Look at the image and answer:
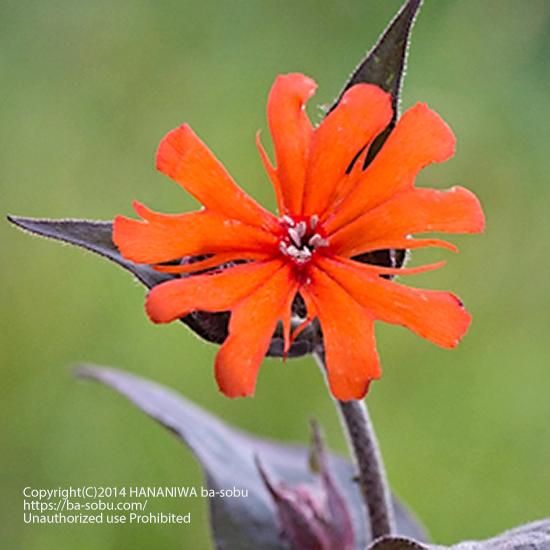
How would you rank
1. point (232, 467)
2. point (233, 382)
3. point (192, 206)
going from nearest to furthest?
point (233, 382) < point (232, 467) < point (192, 206)

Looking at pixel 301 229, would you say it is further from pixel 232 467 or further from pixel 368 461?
pixel 232 467

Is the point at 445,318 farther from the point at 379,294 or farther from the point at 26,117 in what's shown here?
the point at 26,117

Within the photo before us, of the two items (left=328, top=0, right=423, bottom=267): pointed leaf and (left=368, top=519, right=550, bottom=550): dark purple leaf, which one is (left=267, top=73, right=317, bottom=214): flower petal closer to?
(left=328, top=0, right=423, bottom=267): pointed leaf

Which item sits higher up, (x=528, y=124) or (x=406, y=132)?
(x=528, y=124)

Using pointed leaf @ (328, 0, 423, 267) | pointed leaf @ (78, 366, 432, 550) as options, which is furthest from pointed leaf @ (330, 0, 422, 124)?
pointed leaf @ (78, 366, 432, 550)

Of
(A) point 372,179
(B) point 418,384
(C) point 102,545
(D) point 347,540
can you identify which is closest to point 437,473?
(B) point 418,384

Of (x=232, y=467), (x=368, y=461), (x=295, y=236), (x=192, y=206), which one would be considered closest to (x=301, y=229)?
(x=295, y=236)
